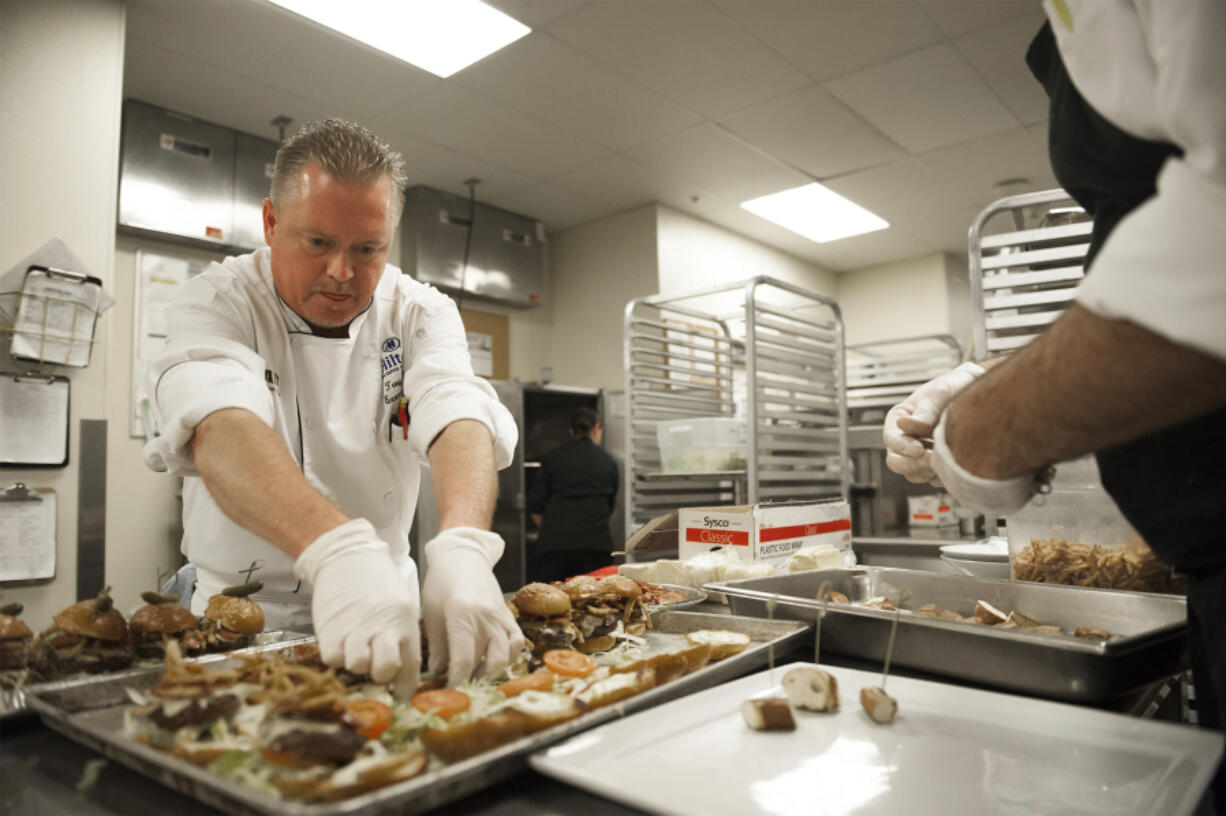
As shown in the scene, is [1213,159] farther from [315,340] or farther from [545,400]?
[545,400]

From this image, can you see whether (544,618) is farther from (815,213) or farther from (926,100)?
(815,213)

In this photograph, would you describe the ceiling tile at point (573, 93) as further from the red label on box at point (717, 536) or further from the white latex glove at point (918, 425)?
the white latex glove at point (918, 425)

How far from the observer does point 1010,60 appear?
13.4ft

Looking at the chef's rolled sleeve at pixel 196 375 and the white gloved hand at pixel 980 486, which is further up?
the chef's rolled sleeve at pixel 196 375

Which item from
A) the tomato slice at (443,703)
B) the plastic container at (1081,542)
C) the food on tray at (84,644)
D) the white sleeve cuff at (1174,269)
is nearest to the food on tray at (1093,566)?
the plastic container at (1081,542)

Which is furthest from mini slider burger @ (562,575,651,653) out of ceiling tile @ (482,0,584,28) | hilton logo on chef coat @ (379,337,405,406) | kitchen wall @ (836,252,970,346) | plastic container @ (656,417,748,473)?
kitchen wall @ (836,252,970,346)

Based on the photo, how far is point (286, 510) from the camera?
1.25 metres

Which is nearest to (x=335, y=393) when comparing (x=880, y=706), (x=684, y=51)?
(x=880, y=706)

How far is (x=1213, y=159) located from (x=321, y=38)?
3.87 meters

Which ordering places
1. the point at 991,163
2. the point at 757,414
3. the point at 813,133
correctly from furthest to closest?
the point at 991,163, the point at 813,133, the point at 757,414

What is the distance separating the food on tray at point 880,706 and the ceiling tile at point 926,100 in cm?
396

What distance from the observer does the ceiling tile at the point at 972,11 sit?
3574 mm

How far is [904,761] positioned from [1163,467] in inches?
18.5

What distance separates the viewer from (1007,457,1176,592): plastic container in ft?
4.89
